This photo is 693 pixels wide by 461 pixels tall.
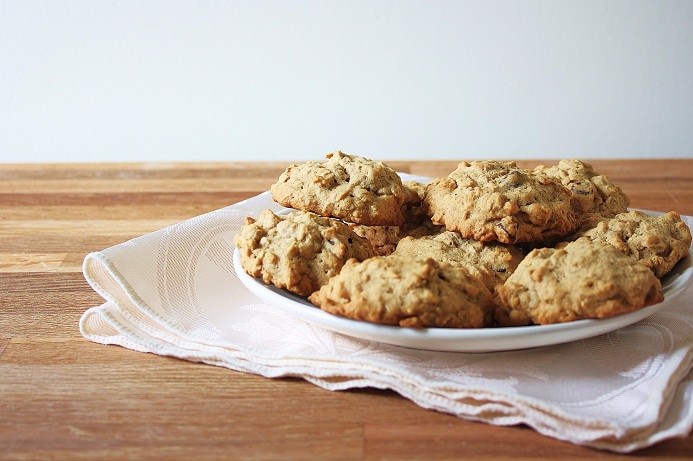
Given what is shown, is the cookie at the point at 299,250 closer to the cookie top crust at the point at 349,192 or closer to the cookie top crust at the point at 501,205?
the cookie top crust at the point at 349,192

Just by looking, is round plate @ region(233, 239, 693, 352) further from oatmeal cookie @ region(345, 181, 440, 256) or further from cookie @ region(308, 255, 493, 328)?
oatmeal cookie @ region(345, 181, 440, 256)

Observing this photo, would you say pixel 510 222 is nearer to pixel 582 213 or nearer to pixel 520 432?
pixel 582 213

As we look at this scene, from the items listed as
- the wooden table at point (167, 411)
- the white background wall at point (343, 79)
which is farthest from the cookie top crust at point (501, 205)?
the white background wall at point (343, 79)

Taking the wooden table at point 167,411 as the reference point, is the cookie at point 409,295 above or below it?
above

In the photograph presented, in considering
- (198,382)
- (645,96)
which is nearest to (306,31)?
(645,96)

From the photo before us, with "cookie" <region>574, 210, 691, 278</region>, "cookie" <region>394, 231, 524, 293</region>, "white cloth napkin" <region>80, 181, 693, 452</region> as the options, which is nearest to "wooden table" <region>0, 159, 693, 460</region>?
"white cloth napkin" <region>80, 181, 693, 452</region>

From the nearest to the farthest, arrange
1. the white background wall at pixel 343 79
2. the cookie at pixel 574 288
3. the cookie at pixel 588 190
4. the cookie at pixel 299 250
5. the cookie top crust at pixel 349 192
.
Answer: the cookie at pixel 574 288, the cookie at pixel 299 250, the cookie top crust at pixel 349 192, the cookie at pixel 588 190, the white background wall at pixel 343 79

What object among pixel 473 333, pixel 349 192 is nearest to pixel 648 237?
pixel 473 333
